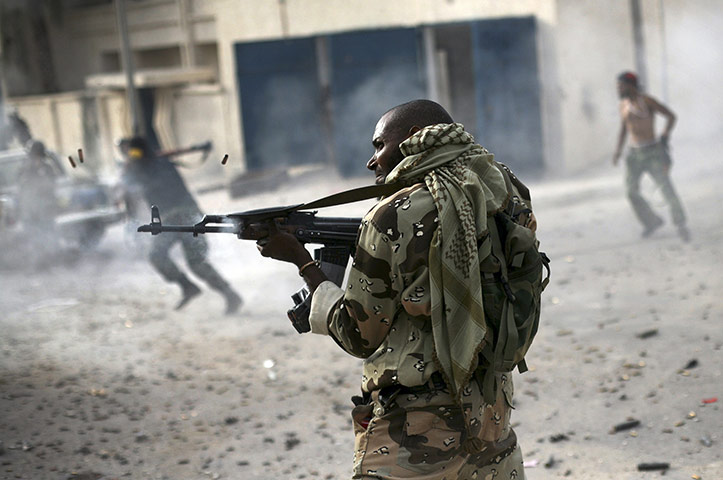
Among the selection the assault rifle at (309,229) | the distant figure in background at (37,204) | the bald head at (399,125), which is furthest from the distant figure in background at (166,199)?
the bald head at (399,125)

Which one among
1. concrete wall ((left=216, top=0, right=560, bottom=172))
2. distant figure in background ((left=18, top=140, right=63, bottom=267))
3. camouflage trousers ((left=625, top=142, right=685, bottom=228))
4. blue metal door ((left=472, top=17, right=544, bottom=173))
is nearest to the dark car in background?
distant figure in background ((left=18, top=140, right=63, bottom=267))

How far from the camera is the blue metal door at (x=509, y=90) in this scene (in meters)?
11.9

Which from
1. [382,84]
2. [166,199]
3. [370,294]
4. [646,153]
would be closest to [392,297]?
[370,294]

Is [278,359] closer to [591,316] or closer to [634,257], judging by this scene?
[591,316]

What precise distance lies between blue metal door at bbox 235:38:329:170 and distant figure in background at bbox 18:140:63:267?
4591mm

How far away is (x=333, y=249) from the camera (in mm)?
2385

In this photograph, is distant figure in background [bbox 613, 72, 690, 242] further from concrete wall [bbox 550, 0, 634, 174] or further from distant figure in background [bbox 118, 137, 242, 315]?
concrete wall [bbox 550, 0, 634, 174]

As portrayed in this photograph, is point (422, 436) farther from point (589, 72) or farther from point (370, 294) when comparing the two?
point (589, 72)

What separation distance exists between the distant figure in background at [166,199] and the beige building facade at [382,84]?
6.46 m

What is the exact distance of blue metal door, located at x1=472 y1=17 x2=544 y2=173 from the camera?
11.9 meters

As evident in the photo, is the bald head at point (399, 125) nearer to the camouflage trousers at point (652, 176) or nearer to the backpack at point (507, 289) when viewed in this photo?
the backpack at point (507, 289)

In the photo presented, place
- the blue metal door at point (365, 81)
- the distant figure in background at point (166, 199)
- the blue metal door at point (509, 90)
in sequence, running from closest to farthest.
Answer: the distant figure in background at point (166, 199) → the blue metal door at point (509, 90) → the blue metal door at point (365, 81)

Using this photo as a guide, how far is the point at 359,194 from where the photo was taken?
2.21m

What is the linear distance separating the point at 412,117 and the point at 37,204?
825 cm
